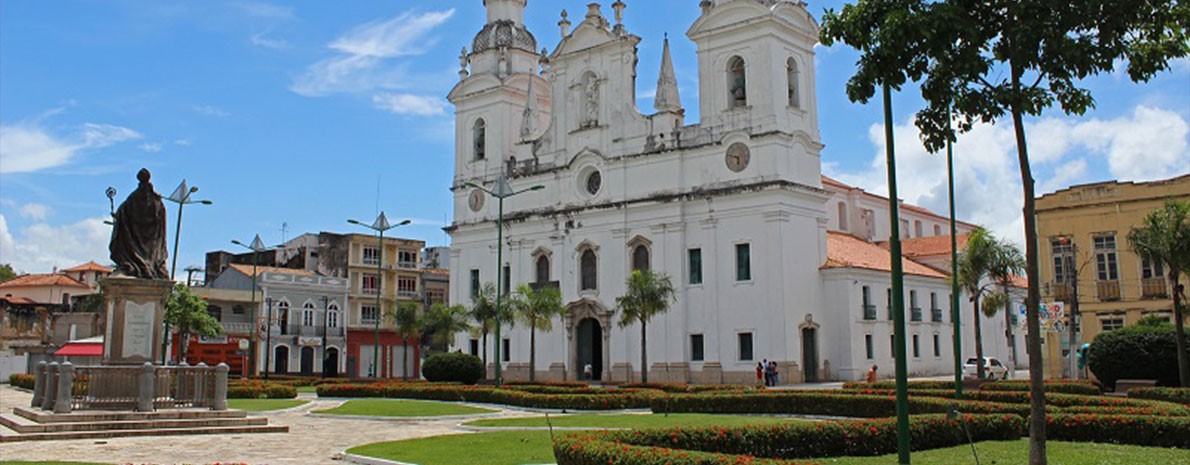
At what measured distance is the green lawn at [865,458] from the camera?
13336 mm

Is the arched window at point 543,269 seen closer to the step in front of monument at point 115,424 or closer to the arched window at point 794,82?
the arched window at point 794,82

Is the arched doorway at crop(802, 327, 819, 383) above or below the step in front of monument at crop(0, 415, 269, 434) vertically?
above

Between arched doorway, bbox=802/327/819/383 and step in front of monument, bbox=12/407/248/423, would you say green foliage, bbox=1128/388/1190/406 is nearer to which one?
step in front of monument, bbox=12/407/248/423

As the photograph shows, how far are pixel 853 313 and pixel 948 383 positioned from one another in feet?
55.8

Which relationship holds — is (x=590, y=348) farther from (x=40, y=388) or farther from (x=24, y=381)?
(x=40, y=388)

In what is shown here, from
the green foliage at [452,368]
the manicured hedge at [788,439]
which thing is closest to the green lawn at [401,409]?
the green foliage at [452,368]

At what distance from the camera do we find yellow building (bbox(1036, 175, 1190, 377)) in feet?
122

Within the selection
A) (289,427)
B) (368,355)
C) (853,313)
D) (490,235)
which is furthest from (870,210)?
(289,427)

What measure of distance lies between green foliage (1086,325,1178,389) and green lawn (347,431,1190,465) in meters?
15.7

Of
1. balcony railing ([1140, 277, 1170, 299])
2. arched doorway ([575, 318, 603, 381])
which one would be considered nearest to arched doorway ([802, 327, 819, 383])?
arched doorway ([575, 318, 603, 381])

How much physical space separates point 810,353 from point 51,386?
33884 mm

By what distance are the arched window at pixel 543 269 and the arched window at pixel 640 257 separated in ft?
18.8

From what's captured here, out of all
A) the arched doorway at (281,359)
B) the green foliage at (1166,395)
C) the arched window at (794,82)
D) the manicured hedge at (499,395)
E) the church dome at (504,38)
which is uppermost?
the church dome at (504,38)

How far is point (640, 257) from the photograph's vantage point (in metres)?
50.8
